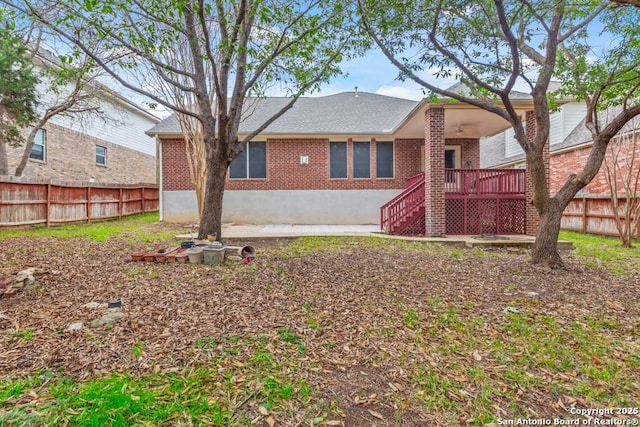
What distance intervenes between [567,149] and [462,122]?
606cm

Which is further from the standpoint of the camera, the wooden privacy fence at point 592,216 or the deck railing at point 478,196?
the wooden privacy fence at point 592,216

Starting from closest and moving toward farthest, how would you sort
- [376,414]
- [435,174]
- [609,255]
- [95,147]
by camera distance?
[376,414], [609,255], [435,174], [95,147]

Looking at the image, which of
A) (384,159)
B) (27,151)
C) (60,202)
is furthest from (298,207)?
(27,151)

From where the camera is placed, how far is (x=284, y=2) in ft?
20.8

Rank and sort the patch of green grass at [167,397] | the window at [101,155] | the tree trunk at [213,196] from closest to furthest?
1. the patch of green grass at [167,397]
2. the tree trunk at [213,196]
3. the window at [101,155]

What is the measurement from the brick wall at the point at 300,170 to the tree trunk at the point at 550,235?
297 inches

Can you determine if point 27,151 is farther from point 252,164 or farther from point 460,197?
point 460,197

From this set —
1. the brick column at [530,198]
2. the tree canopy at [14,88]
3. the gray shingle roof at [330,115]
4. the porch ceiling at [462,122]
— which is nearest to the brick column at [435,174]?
the porch ceiling at [462,122]

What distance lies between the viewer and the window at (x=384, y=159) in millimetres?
13180

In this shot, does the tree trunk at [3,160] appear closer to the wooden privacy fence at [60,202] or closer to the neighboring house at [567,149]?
the wooden privacy fence at [60,202]

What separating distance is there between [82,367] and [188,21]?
5962 mm

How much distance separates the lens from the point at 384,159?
1323cm

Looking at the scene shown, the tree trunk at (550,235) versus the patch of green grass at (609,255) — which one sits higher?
the tree trunk at (550,235)

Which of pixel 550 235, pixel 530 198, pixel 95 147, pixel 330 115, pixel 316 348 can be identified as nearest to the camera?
pixel 316 348
